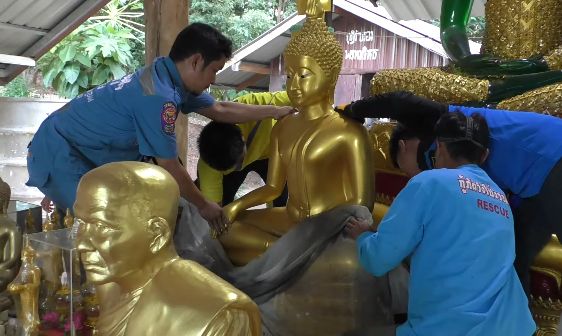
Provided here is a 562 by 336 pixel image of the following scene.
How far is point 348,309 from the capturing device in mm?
1718

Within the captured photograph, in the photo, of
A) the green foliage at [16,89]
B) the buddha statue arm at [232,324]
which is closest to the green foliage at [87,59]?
the green foliage at [16,89]

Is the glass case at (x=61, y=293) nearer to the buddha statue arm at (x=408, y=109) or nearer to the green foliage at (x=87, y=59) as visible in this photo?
the buddha statue arm at (x=408, y=109)

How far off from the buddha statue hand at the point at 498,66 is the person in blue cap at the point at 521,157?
66 cm

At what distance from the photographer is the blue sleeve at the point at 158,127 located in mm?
1883

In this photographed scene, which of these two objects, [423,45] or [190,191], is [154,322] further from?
[423,45]

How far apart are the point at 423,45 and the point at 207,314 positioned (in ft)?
13.4

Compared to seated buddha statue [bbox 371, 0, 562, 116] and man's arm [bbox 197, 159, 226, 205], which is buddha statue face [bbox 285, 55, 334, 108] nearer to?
seated buddha statue [bbox 371, 0, 562, 116]

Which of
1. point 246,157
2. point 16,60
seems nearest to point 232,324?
point 246,157

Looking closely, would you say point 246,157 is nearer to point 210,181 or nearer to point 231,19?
point 210,181

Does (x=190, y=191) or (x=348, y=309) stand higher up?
(x=190, y=191)

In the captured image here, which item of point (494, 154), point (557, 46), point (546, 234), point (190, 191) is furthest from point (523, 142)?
point (557, 46)

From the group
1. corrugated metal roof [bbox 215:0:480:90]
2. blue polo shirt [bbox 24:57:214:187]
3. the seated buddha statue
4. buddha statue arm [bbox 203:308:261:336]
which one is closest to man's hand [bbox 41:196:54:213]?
blue polo shirt [bbox 24:57:214:187]

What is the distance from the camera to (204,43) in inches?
75.8

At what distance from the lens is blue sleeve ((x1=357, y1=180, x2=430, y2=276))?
3.96 feet
